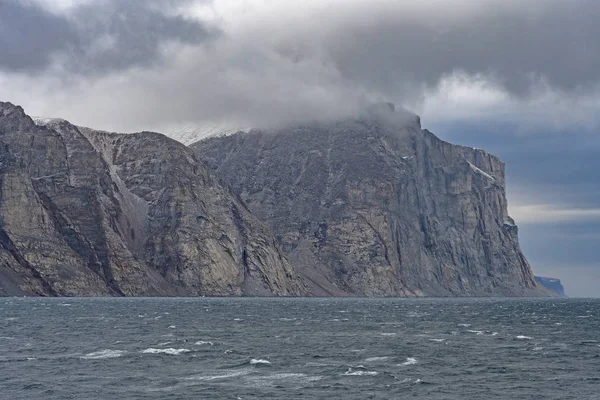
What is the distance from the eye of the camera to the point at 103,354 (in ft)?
318

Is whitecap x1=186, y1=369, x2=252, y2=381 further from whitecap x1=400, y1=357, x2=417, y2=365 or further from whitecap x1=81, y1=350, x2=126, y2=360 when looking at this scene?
whitecap x1=400, y1=357, x2=417, y2=365

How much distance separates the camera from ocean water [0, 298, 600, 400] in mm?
74812

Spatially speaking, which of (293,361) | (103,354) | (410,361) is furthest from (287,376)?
(103,354)

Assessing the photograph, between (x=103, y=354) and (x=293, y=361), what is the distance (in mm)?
19803

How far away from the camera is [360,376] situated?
82.6 m

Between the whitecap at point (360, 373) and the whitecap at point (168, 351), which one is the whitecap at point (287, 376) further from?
the whitecap at point (168, 351)

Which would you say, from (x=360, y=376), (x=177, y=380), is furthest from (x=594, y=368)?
(x=177, y=380)

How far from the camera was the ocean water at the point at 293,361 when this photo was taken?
245 feet

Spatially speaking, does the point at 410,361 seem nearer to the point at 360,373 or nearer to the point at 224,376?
the point at 360,373

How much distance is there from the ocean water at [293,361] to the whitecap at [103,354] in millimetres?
103

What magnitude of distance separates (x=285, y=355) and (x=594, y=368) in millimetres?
31113

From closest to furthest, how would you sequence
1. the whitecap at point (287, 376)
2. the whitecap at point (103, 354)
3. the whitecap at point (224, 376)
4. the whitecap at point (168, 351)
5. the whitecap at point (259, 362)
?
the whitecap at point (224, 376) < the whitecap at point (287, 376) < the whitecap at point (259, 362) < the whitecap at point (103, 354) < the whitecap at point (168, 351)

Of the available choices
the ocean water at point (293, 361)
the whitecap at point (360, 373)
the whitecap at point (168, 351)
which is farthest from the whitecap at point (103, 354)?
the whitecap at point (360, 373)

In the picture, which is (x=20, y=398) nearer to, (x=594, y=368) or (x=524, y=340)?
(x=594, y=368)
